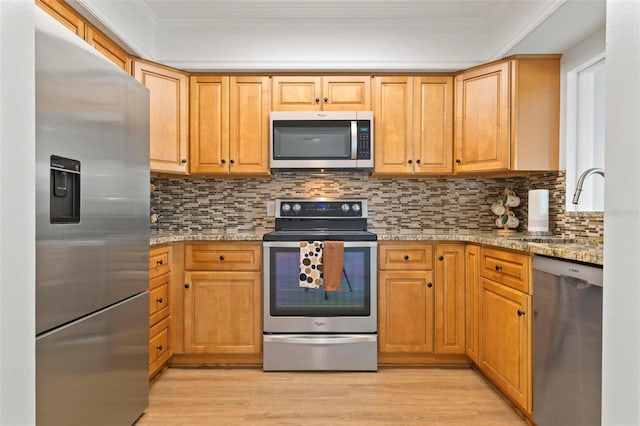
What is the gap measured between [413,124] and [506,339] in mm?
1624

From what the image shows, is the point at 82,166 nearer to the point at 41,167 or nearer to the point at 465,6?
the point at 41,167

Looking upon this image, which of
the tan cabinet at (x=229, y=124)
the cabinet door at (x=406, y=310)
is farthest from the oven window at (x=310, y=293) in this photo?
the tan cabinet at (x=229, y=124)

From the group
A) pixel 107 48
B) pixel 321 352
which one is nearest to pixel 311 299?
pixel 321 352

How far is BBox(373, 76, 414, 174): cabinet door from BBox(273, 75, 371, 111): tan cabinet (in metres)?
0.10

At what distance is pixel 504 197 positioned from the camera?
3.21m

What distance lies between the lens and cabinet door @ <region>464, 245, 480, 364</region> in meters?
2.72

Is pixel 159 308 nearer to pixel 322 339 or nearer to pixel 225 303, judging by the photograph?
pixel 225 303

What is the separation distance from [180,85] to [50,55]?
5.68ft

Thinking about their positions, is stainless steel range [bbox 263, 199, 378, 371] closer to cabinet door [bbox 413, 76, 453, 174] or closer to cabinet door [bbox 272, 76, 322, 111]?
cabinet door [bbox 413, 76, 453, 174]

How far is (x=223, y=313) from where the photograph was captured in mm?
2855

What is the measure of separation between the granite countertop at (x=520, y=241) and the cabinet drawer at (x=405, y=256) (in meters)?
0.05
